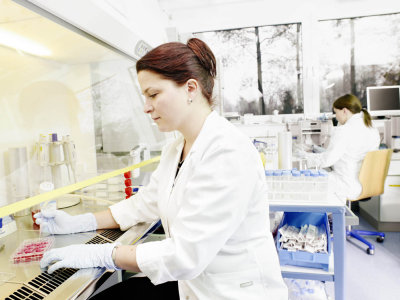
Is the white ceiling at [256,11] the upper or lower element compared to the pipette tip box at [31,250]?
upper

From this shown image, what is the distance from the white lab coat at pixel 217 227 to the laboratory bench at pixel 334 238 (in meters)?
0.50

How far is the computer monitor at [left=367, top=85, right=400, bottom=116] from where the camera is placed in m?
3.71

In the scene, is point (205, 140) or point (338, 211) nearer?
point (205, 140)

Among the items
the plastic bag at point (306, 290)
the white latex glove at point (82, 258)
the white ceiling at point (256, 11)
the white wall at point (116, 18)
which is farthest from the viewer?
the white ceiling at point (256, 11)

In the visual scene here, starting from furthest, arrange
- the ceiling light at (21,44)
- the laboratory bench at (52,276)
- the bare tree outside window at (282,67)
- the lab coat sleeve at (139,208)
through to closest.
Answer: the bare tree outside window at (282,67)
the lab coat sleeve at (139,208)
the ceiling light at (21,44)
the laboratory bench at (52,276)

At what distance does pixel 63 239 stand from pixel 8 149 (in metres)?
0.39

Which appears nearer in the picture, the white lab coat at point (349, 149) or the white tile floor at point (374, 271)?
the white tile floor at point (374, 271)

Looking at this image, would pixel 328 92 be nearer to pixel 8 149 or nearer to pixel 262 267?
pixel 262 267

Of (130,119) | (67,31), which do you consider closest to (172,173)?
(67,31)

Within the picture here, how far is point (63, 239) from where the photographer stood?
1169 millimetres

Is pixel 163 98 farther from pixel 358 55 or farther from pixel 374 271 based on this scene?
pixel 358 55

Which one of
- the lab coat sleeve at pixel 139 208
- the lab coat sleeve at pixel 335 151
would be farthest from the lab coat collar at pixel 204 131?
the lab coat sleeve at pixel 335 151

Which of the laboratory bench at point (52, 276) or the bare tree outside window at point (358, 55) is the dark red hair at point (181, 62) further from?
the bare tree outside window at point (358, 55)

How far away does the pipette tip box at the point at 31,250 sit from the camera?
3.28 feet
